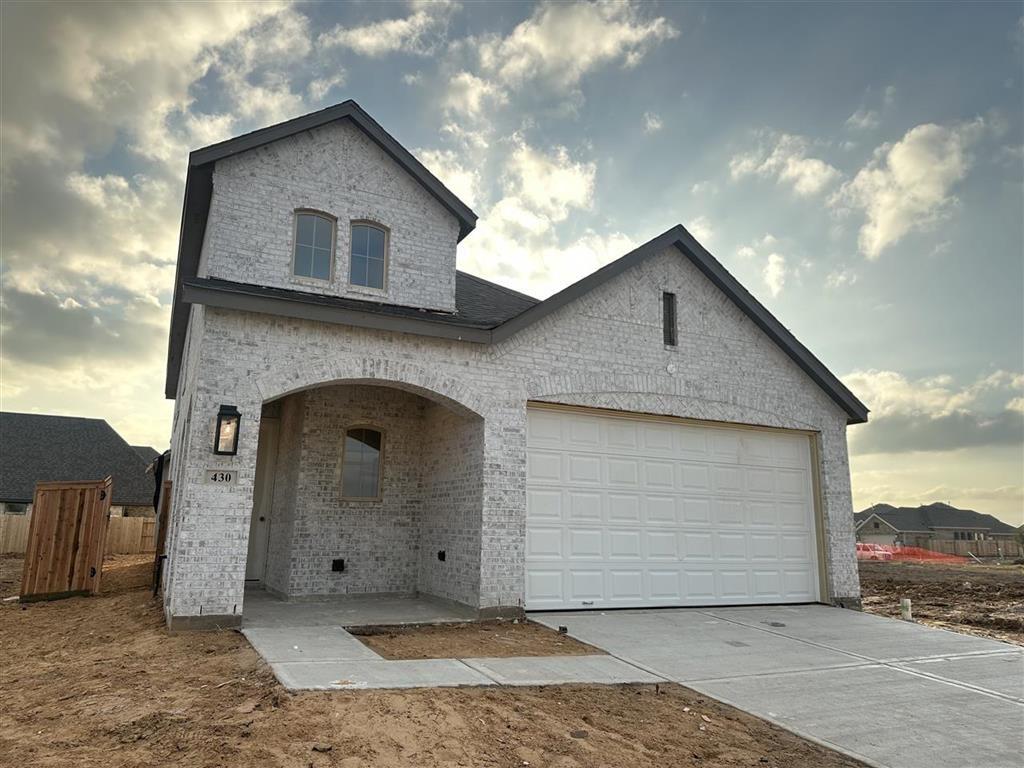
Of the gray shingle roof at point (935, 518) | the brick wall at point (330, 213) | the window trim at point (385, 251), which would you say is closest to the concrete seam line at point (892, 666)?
the brick wall at point (330, 213)

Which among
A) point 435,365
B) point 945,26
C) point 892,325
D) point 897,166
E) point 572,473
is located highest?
point 945,26

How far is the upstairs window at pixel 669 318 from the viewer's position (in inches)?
450

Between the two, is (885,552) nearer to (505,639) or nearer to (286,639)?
(505,639)

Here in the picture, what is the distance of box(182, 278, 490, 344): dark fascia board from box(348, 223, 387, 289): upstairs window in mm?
1565

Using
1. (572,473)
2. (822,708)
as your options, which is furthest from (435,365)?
(822,708)

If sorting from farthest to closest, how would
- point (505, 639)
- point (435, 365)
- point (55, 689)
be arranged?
point (435, 365) < point (505, 639) < point (55, 689)

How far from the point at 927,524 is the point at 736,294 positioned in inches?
2144

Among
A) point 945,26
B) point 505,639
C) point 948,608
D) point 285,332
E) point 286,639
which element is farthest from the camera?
point 948,608

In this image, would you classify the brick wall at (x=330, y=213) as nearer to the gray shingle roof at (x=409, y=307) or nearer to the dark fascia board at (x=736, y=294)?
the gray shingle roof at (x=409, y=307)

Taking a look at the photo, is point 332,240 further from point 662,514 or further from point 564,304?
point 662,514

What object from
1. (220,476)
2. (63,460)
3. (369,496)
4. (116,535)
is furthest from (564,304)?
(63,460)

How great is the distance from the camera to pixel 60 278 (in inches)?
581

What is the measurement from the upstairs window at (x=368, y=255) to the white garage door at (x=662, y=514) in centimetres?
336

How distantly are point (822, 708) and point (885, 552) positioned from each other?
102 ft
